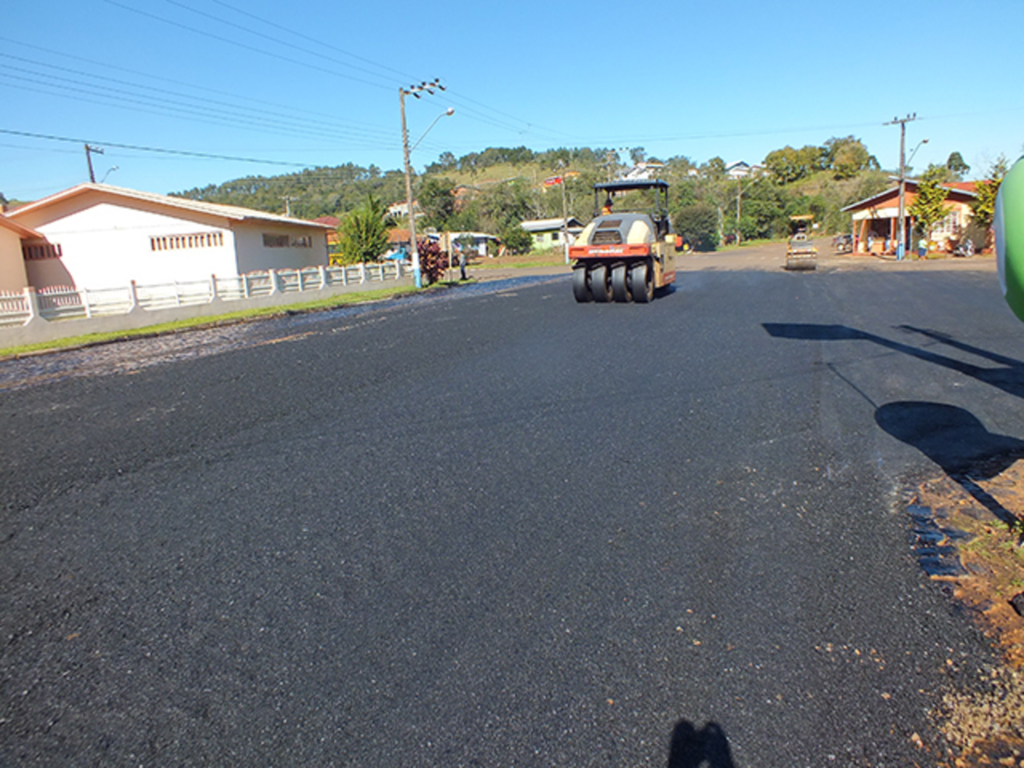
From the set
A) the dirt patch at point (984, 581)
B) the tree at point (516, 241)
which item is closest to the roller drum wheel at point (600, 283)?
the dirt patch at point (984, 581)

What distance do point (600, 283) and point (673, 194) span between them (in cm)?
6793

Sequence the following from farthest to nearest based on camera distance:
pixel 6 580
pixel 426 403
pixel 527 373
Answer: pixel 527 373
pixel 426 403
pixel 6 580

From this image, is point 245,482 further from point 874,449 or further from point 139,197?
point 139,197

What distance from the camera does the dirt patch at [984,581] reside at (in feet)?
8.41

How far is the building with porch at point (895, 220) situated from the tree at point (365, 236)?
28934 millimetres

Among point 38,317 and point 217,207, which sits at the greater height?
point 217,207

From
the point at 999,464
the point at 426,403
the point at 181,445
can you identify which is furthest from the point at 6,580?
the point at 999,464

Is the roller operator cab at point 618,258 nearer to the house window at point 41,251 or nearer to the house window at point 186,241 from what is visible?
the house window at point 186,241

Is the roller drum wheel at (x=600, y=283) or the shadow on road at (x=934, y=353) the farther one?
the roller drum wheel at (x=600, y=283)

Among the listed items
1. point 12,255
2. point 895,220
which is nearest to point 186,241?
point 12,255

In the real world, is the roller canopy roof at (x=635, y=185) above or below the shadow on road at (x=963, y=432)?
above

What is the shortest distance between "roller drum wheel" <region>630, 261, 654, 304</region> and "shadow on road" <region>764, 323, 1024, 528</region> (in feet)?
26.9

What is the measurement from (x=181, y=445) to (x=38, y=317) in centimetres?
1255

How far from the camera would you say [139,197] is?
2664 centimetres
